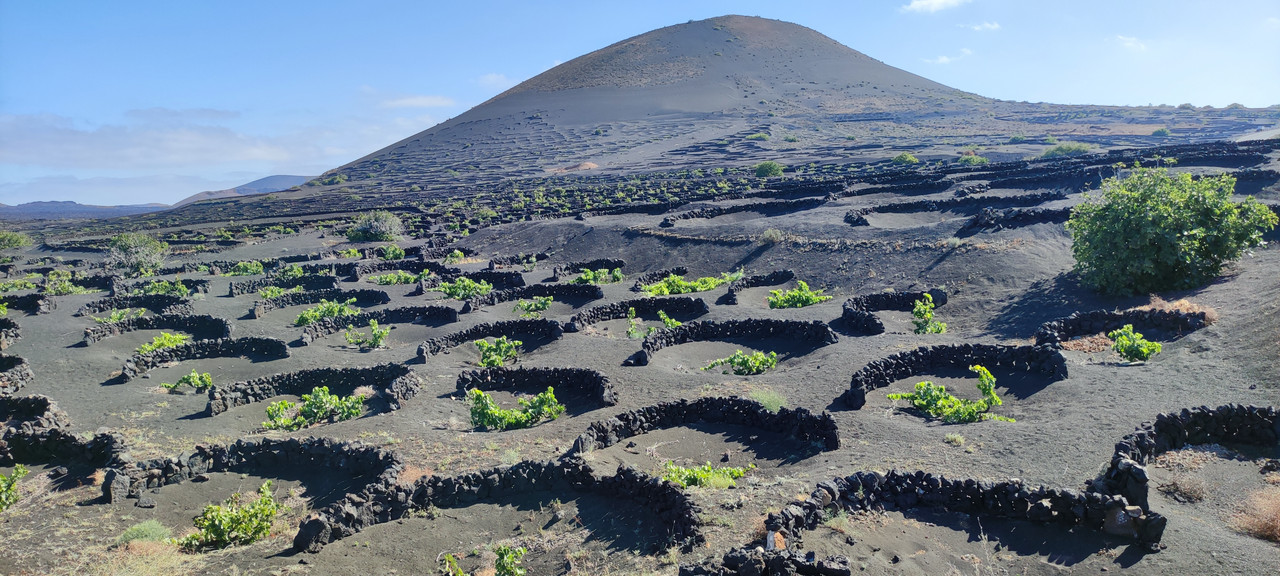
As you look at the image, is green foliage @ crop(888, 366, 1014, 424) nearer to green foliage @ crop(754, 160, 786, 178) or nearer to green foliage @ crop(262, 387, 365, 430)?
green foliage @ crop(262, 387, 365, 430)

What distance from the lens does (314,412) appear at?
1473 centimetres

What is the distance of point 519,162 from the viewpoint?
11300 cm

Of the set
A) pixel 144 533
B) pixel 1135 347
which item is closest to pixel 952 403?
pixel 1135 347

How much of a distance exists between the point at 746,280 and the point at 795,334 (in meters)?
7.20

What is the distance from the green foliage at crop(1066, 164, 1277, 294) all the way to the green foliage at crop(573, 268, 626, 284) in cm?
1635

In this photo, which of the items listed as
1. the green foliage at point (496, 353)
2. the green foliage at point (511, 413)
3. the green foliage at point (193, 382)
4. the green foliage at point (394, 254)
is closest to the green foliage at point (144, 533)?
the green foliage at point (511, 413)

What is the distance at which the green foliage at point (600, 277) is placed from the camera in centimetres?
2927

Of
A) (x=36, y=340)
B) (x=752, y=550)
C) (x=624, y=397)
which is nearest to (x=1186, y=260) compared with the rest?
(x=624, y=397)

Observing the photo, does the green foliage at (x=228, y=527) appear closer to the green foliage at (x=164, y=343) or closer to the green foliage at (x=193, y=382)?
the green foliage at (x=193, y=382)

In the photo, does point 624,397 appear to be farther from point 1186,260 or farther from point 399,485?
point 1186,260

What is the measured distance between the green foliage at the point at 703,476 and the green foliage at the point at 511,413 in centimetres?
389

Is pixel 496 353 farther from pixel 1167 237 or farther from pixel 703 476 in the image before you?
pixel 1167 237

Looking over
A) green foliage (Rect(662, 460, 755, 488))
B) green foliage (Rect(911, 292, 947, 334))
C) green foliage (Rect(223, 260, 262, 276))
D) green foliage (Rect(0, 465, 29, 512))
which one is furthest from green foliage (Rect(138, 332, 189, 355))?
green foliage (Rect(911, 292, 947, 334))

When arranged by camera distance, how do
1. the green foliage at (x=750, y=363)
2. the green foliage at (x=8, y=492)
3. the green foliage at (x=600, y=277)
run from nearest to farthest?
the green foliage at (x=8, y=492) < the green foliage at (x=750, y=363) < the green foliage at (x=600, y=277)
